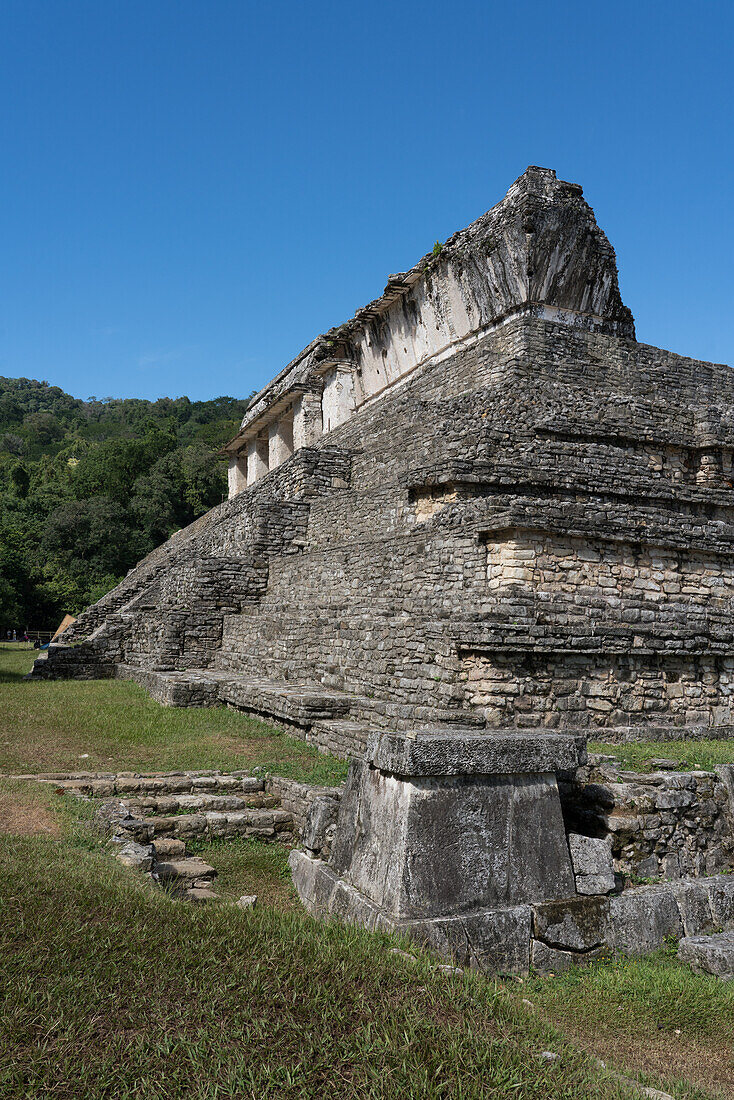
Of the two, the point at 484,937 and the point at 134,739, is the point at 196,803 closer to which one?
the point at 134,739

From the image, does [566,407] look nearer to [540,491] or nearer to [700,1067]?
[540,491]

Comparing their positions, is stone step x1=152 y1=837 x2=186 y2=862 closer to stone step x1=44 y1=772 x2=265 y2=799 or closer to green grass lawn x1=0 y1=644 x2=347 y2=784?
stone step x1=44 y1=772 x2=265 y2=799

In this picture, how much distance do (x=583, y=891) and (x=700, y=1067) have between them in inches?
48.4

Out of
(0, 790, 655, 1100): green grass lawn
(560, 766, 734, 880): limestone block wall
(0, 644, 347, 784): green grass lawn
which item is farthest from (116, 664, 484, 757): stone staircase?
(0, 790, 655, 1100): green grass lawn

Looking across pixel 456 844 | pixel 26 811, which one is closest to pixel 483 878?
pixel 456 844

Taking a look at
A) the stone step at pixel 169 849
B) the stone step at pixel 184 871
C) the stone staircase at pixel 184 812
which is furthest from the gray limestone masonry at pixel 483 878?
the stone step at pixel 169 849

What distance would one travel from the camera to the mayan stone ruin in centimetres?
438

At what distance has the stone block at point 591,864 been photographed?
459cm

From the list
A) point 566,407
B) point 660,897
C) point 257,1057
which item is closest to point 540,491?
point 566,407

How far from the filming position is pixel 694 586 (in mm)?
9414

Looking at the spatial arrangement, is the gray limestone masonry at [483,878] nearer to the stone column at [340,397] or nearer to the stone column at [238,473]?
the stone column at [340,397]

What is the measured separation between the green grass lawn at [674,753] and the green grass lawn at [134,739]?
8.63 feet

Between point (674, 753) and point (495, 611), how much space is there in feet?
7.42

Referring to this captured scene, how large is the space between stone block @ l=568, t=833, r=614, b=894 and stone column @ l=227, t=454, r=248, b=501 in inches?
1009
